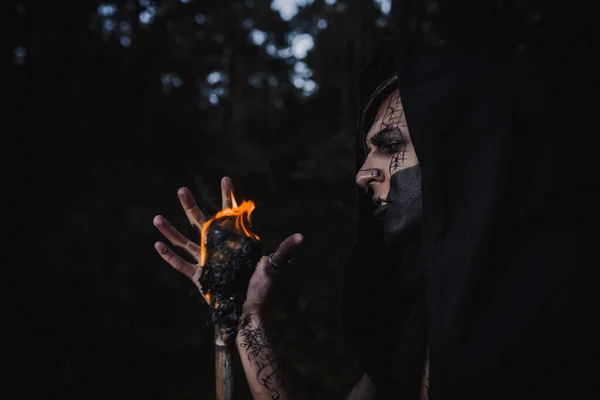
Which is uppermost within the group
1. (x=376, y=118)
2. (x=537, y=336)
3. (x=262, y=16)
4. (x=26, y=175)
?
(x=262, y=16)

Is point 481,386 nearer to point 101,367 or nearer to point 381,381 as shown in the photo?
point 381,381

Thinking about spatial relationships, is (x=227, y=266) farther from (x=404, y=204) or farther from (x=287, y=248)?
(x=404, y=204)

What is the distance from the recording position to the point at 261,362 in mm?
2180

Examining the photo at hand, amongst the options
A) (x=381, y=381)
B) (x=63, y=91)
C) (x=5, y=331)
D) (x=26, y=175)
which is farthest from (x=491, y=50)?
(x=5, y=331)

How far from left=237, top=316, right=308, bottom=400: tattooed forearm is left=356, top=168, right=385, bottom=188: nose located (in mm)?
820

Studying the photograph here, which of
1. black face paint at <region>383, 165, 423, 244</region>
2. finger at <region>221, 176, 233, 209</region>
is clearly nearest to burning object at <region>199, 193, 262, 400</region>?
finger at <region>221, 176, 233, 209</region>

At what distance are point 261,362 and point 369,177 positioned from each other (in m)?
1.01

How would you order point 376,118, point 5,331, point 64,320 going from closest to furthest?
point 376,118, point 5,331, point 64,320

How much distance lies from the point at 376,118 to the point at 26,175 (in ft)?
17.6

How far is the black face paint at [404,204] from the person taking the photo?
2111mm

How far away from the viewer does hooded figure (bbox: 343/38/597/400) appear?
155cm

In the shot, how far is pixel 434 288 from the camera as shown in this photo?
1.74 metres

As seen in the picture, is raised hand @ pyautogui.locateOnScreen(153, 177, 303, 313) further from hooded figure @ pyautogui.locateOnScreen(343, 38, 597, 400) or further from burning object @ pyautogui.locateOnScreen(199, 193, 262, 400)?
hooded figure @ pyautogui.locateOnScreen(343, 38, 597, 400)

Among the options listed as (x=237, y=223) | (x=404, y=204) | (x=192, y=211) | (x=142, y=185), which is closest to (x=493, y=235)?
(x=404, y=204)
